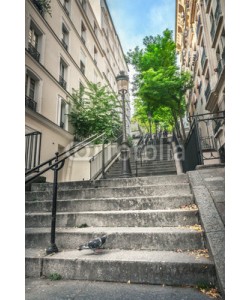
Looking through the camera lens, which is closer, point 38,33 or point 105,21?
point 38,33

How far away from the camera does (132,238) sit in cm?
243

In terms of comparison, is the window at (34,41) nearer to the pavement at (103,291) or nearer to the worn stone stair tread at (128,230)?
the worn stone stair tread at (128,230)

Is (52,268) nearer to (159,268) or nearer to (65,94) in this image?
(159,268)

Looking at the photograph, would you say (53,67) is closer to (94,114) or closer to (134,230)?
(94,114)

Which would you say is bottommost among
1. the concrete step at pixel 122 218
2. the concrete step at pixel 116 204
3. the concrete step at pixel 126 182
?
the concrete step at pixel 122 218

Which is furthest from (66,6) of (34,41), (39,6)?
(34,41)

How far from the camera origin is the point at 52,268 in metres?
2.23

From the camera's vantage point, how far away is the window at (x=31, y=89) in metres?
8.02

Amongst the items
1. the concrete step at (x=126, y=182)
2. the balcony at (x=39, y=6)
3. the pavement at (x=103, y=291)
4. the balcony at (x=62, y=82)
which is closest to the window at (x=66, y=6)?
the balcony at (x=39, y=6)

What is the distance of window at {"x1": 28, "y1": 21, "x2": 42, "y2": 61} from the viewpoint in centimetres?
859

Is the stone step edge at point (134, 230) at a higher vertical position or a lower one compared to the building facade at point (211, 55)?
lower

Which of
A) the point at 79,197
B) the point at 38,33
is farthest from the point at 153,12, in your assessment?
the point at 38,33
